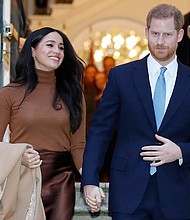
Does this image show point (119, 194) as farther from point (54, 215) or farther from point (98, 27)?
point (98, 27)

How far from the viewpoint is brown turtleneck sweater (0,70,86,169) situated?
363cm

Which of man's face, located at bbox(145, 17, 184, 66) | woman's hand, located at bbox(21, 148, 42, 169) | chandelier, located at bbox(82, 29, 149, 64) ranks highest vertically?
man's face, located at bbox(145, 17, 184, 66)

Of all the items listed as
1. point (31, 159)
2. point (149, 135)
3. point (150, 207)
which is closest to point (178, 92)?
point (149, 135)

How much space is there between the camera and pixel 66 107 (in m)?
3.75

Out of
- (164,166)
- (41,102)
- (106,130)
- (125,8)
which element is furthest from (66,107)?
(125,8)

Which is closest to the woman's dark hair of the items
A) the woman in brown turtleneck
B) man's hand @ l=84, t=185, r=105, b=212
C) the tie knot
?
the woman in brown turtleneck

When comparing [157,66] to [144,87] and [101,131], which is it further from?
[101,131]

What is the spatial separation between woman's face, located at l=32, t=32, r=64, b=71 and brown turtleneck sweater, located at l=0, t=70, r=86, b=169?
0.17 meters

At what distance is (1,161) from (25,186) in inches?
9.4

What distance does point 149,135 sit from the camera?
3.17m

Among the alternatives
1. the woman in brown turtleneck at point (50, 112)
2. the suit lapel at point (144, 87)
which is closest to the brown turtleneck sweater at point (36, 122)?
the woman in brown turtleneck at point (50, 112)

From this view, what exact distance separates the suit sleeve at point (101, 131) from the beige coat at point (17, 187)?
0.89 ft

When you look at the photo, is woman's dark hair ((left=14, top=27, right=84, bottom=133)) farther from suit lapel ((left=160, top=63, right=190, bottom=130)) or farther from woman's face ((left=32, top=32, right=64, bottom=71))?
suit lapel ((left=160, top=63, right=190, bottom=130))

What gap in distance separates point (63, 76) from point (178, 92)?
3.07 feet
